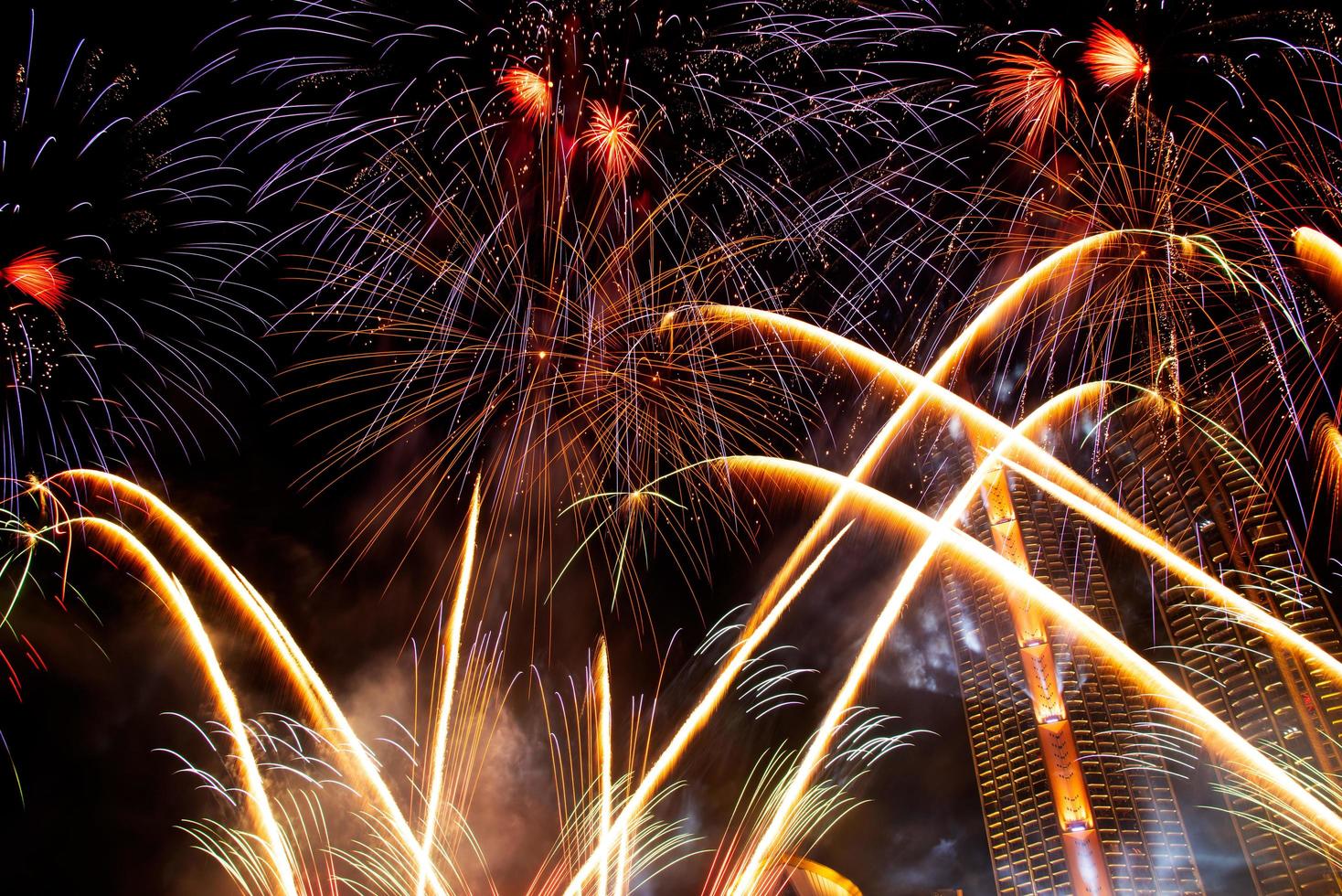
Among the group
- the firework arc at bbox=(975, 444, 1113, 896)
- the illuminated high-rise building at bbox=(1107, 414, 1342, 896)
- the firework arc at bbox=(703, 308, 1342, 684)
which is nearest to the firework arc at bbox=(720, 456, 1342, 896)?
the firework arc at bbox=(703, 308, 1342, 684)

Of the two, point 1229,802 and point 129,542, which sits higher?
point 1229,802

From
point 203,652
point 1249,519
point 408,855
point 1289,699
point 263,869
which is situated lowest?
point 263,869

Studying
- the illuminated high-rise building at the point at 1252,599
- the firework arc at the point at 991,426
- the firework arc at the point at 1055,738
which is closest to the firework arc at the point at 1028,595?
the firework arc at the point at 991,426

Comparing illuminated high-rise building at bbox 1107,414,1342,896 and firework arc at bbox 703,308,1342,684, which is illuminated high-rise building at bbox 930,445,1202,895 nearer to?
illuminated high-rise building at bbox 1107,414,1342,896

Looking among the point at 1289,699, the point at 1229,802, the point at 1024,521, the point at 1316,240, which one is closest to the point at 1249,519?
the point at 1289,699

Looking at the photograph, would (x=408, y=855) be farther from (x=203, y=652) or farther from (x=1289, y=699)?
(x=1289, y=699)

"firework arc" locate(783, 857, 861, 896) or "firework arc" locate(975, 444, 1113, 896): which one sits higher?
"firework arc" locate(975, 444, 1113, 896)
